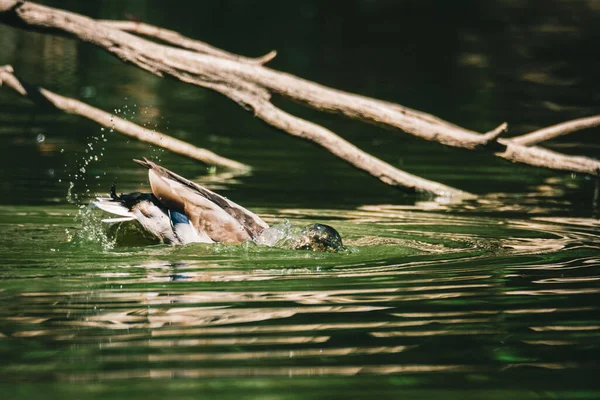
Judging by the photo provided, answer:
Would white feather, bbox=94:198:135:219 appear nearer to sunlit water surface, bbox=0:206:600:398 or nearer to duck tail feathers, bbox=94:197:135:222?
duck tail feathers, bbox=94:197:135:222

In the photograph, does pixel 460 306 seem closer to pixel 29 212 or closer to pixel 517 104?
pixel 29 212

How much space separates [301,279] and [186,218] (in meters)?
1.30

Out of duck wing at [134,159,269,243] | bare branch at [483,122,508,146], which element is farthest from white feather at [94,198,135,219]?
bare branch at [483,122,508,146]

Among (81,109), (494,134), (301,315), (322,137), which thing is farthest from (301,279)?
(81,109)

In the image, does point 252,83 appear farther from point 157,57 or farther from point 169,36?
point 169,36

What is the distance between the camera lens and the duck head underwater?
8133 mm

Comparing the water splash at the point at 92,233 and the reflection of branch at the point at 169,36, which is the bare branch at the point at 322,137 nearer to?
the reflection of branch at the point at 169,36

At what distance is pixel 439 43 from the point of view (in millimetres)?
34406

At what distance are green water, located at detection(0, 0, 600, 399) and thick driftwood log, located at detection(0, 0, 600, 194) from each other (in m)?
0.61

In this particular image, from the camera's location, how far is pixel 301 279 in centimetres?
721

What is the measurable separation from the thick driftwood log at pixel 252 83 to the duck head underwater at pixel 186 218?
6.47 ft

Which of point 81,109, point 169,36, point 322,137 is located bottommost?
point 322,137

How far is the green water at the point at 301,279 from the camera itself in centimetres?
514

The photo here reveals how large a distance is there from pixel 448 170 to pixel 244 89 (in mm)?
4799
